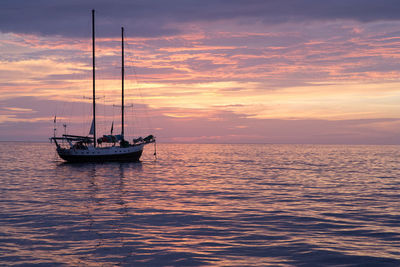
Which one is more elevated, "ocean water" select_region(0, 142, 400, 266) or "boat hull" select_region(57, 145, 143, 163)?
"boat hull" select_region(57, 145, 143, 163)

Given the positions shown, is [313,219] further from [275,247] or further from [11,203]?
[11,203]

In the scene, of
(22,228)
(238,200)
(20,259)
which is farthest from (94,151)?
(20,259)

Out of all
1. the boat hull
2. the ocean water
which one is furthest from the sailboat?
the ocean water

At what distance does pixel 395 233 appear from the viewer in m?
16.6

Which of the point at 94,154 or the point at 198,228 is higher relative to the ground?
the point at 94,154

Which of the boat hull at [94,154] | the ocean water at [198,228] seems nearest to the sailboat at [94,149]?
the boat hull at [94,154]

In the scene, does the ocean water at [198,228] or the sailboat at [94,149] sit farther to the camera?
the sailboat at [94,149]

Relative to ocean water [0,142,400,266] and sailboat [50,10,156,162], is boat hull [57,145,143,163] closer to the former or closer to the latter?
sailboat [50,10,156,162]

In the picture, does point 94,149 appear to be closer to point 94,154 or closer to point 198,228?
point 94,154

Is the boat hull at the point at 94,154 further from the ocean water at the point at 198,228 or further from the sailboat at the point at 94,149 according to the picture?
the ocean water at the point at 198,228

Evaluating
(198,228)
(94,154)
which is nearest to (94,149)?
(94,154)

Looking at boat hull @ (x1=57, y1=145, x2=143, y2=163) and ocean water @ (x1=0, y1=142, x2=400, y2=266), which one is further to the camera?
boat hull @ (x1=57, y1=145, x2=143, y2=163)

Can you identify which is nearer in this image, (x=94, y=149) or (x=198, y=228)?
(x=198, y=228)

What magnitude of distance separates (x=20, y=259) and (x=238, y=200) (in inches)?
626
